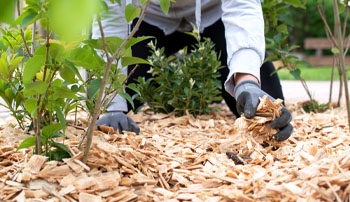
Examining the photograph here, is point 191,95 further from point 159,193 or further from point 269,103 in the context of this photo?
point 159,193

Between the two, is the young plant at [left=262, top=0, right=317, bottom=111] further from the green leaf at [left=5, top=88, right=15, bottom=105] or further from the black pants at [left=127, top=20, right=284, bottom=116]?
the green leaf at [left=5, top=88, right=15, bottom=105]

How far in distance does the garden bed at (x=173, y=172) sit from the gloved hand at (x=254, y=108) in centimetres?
6

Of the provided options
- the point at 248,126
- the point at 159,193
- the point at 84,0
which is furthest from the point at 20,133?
the point at 84,0

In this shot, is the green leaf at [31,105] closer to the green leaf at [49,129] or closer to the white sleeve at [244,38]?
the green leaf at [49,129]

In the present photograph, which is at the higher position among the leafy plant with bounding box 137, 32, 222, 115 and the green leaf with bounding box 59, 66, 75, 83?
the green leaf with bounding box 59, 66, 75, 83

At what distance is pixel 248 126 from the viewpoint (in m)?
1.21

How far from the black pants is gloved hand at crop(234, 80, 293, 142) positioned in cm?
71

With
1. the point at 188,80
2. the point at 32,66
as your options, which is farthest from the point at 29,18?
the point at 188,80

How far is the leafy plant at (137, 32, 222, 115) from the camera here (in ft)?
5.82

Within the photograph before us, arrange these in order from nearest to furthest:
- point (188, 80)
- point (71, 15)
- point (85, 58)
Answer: point (71, 15) → point (85, 58) → point (188, 80)

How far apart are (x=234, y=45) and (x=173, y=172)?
2.14 ft

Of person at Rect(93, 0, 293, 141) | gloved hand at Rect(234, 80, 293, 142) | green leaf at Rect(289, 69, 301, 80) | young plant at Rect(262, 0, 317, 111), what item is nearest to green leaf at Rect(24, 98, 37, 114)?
person at Rect(93, 0, 293, 141)

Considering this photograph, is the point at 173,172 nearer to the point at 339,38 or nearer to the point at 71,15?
the point at 339,38

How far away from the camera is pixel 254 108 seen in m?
1.16
